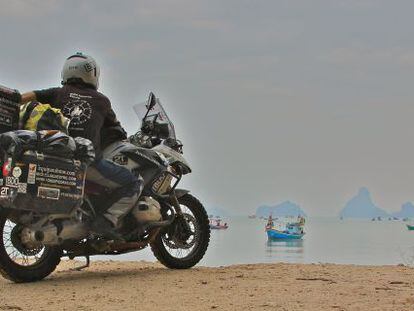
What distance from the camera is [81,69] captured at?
7641mm

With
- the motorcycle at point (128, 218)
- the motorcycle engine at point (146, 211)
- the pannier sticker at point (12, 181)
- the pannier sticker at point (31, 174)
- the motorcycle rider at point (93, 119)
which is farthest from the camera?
the motorcycle engine at point (146, 211)

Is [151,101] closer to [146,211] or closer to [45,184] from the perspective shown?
[146,211]

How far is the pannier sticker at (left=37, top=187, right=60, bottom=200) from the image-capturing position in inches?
257

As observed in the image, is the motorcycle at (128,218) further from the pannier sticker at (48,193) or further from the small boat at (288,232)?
the small boat at (288,232)

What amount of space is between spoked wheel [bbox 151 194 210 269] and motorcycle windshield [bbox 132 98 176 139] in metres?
0.81

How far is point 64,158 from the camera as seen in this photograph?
6.73 meters

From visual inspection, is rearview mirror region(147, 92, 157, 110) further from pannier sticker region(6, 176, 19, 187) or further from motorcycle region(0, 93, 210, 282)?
pannier sticker region(6, 176, 19, 187)

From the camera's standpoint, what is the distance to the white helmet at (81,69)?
7.64m

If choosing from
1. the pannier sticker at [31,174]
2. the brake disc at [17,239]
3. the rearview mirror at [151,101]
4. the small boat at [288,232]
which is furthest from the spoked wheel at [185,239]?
the small boat at [288,232]

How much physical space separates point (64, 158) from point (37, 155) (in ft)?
0.95

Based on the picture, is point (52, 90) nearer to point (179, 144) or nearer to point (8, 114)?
point (8, 114)

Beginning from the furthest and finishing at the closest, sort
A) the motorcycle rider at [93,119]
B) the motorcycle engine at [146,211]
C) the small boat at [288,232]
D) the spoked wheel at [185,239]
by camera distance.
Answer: the small boat at [288,232], the spoked wheel at [185,239], the motorcycle engine at [146,211], the motorcycle rider at [93,119]

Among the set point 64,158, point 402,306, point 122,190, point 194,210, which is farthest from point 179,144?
point 402,306

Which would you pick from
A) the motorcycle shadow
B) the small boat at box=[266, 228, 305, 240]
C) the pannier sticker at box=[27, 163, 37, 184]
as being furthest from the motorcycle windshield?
the small boat at box=[266, 228, 305, 240]
